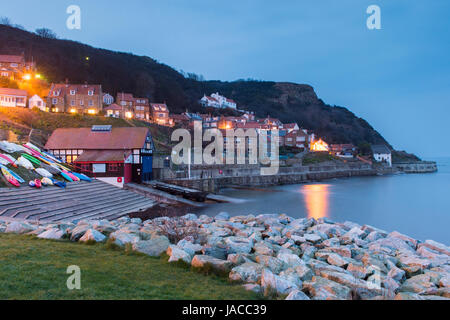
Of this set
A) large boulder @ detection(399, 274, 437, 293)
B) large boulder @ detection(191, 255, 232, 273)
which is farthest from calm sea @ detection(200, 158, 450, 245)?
large boulder @ detection(191, 255, 232, 273)

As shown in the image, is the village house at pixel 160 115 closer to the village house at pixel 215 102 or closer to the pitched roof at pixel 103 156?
the village house at pixel 215 102

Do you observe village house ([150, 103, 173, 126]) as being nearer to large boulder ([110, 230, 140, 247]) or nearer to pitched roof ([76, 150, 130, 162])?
pitched roof ([76, 150, 130, 162])

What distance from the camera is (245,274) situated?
6.20 metres

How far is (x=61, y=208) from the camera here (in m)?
17.3

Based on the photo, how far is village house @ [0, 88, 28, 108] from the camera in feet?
173

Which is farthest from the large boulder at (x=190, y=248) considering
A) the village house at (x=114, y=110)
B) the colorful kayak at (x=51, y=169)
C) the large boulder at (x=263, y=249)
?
the village house at (x=114, y=110)

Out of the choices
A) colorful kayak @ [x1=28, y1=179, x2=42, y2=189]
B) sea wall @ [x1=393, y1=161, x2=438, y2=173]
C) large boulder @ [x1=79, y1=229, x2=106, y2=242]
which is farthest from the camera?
sea wall @ [x1=393, y1=161, x2=438, y2=173]

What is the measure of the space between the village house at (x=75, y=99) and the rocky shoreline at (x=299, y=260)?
59592 mm

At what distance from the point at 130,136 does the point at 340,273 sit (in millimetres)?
27542

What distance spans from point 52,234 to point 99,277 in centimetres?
444

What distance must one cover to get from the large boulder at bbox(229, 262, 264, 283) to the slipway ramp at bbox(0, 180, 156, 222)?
38.8 feet

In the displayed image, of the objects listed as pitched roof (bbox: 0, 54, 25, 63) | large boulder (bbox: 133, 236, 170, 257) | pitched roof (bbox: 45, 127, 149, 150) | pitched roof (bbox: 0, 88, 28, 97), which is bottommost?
large boulder (bbox: 133, 236, 170, 257)
